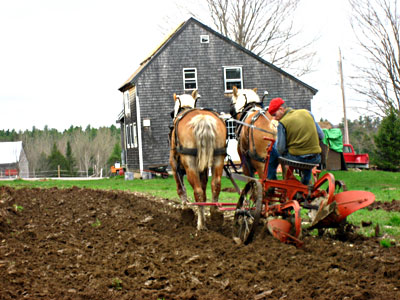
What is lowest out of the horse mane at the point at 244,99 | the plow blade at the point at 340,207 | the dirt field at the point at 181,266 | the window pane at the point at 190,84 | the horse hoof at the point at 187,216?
the dirt field at the point at 181,266

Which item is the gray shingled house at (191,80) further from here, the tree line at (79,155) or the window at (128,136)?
the tree line at (79,155)

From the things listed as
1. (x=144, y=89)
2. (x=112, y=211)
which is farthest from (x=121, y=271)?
(x=144, y=89)

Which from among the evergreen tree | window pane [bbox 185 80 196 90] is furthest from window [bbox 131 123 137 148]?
the evergreen tree

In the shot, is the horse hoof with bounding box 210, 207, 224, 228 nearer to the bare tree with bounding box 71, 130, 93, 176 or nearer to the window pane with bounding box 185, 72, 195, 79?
the window pane with bounding box 185, 72, 195, 79

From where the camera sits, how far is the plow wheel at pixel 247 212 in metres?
6.95

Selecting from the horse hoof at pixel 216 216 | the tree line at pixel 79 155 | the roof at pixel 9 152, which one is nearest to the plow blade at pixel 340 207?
the horse hoof at pixel 216 216

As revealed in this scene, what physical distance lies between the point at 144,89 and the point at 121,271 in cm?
2393

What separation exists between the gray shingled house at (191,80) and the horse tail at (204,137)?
2004 cm

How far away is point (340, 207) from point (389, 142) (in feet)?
88.8

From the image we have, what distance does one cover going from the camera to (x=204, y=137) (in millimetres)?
8617

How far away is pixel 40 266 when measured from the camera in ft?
20.1

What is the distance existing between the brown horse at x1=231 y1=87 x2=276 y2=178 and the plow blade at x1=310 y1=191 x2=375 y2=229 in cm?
Answer: 235

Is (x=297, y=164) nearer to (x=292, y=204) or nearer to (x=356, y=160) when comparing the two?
(x=292, y=204)

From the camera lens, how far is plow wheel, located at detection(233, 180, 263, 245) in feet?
22.8
